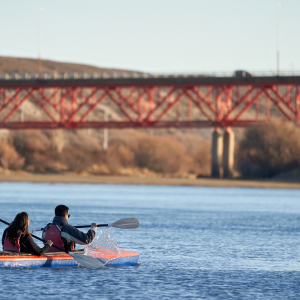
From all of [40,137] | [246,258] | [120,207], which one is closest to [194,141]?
[40,137]

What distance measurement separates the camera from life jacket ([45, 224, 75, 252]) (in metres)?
17.9

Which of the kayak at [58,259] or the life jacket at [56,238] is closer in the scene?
the kayak at [58,259]

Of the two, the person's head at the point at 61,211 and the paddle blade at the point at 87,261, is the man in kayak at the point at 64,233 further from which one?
the paddle blade at the point at 87,261

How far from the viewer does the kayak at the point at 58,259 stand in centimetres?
1719

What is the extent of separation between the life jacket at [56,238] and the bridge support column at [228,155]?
65.4 meters

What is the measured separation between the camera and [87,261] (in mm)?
18031

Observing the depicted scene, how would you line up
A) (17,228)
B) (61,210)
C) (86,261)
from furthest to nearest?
(86,261) < (61,210) < (17,228)

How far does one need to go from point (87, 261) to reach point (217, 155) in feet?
218

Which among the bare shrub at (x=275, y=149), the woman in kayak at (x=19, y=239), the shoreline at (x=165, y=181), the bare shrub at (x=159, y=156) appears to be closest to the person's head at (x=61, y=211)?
the woman in kayak at (x=19, y=239)

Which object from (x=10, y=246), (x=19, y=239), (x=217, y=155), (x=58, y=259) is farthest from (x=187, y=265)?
(x=217, y=155)

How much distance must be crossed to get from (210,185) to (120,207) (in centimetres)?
3566

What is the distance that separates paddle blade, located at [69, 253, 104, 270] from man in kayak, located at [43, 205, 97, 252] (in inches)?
15.8

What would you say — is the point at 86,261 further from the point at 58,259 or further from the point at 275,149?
the point at 275,149

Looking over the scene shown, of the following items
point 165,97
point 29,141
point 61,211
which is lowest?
point 61,211
